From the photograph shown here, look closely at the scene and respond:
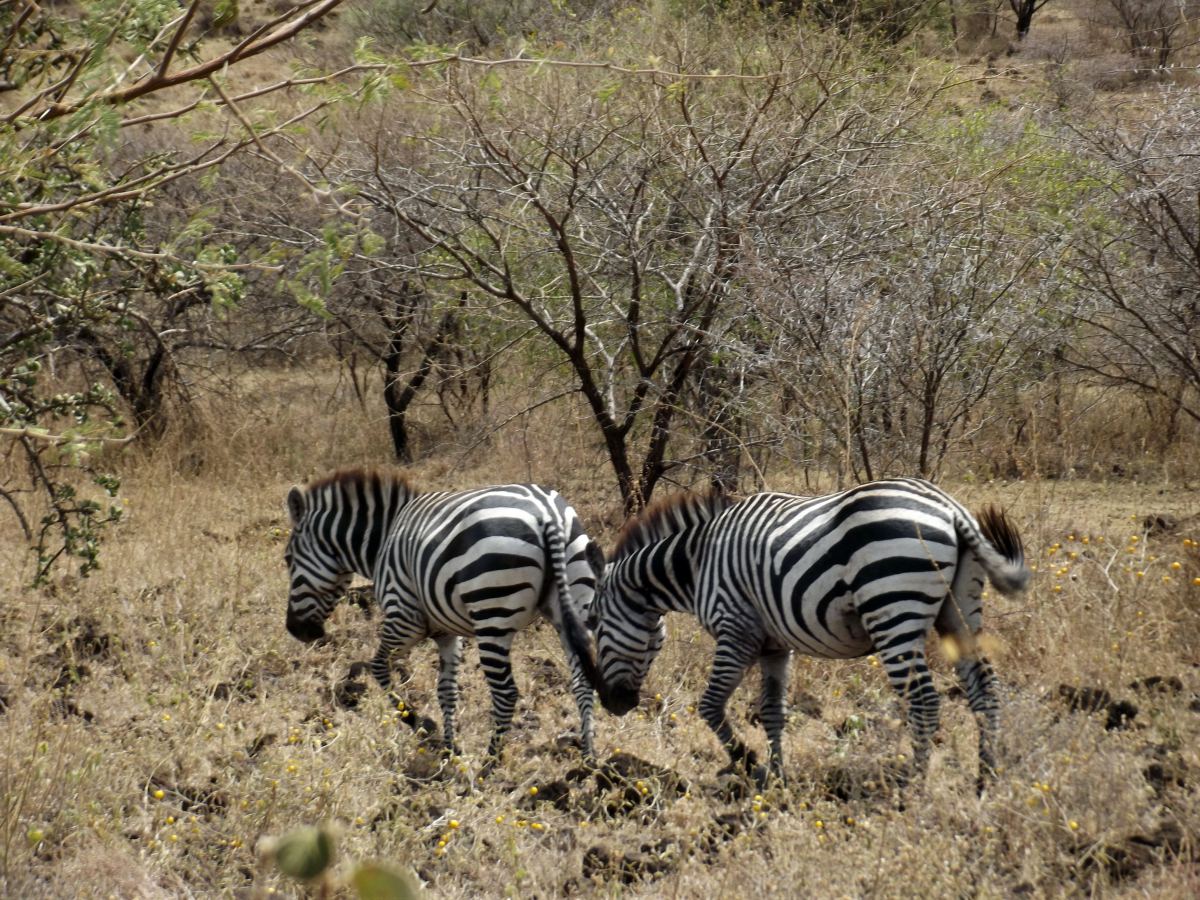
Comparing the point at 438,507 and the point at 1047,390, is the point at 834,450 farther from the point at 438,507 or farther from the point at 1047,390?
the point at 1047,390

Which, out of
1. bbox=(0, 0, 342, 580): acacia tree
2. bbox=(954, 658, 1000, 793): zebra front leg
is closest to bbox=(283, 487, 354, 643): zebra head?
bbox=(0, 0, 342, 580): acacia tree

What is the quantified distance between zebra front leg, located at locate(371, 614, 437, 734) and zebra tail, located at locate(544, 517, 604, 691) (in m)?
0.87

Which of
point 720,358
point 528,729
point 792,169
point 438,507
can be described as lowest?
point 528,729

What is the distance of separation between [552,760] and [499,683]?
1.42 ft

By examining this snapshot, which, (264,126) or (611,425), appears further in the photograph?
(611,425)

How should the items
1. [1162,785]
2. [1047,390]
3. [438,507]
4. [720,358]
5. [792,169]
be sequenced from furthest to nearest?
[1047,390], [720,358], [792,169], [438,507], [1162,785]

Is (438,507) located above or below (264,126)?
below

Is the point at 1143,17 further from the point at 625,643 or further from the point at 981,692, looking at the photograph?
the point at 981,692

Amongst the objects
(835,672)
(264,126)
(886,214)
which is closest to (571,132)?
(886,214)

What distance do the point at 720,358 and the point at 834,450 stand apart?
1369mm

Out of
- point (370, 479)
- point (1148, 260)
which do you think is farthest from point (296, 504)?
point (1148, 260)

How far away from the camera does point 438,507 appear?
19.8 ft

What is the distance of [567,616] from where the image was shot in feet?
18.4

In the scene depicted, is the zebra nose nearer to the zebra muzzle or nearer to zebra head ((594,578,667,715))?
zebra head ((594,578,667,715))
